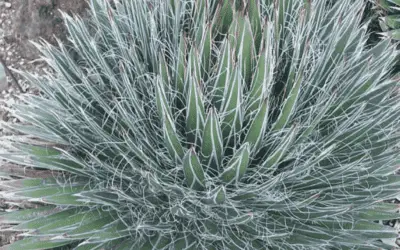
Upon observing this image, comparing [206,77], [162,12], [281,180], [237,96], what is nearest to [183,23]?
[162,12]

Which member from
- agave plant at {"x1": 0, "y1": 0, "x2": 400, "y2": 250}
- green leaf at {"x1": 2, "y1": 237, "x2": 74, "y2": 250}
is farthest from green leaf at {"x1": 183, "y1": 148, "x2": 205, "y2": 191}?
green leaf at {"x1": 2, "y1": 237, "x2": 74, "y2": 250}

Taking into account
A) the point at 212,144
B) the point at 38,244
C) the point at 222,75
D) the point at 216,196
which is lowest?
the point at 38,244

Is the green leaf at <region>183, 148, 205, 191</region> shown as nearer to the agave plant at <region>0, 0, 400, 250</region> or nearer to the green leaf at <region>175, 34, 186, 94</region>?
the agave plant at <region>0, 0, 400, 250</region>

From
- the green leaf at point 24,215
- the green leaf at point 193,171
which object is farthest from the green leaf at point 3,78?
the green leaf at point 193,171

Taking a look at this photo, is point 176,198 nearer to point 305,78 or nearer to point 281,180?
point 281,180

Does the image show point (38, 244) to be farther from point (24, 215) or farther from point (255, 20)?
point (255, 20)

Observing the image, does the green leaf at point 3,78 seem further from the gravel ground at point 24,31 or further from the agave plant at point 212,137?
the agave plant at point 212,137

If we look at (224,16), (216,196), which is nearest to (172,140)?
(216,196)
